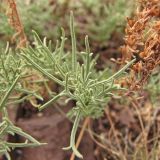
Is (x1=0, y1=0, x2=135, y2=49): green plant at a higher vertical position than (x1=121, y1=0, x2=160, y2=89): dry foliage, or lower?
lower

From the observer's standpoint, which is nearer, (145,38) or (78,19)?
(145,38)

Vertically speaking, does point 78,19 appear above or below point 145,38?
below

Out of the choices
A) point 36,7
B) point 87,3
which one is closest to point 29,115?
point 36,7

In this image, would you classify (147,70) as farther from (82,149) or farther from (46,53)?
(82,149)

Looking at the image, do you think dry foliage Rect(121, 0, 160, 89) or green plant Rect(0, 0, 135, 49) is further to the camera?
green plant Rect(0, 0, 135, 49)

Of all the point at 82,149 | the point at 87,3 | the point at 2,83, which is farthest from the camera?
the point at 87,3

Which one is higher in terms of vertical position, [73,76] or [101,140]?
[73,76]

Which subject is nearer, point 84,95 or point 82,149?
point 84,95

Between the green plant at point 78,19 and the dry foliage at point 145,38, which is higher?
the dry foliage at point 145,38

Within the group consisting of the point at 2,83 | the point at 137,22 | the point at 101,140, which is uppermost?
the point at 137,22

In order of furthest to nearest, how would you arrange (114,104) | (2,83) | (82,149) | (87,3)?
(87,3)
(114,104)
(82,149)
(2,83)

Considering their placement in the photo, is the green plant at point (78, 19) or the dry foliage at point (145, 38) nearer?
the dry foliage at point (145, 38)
